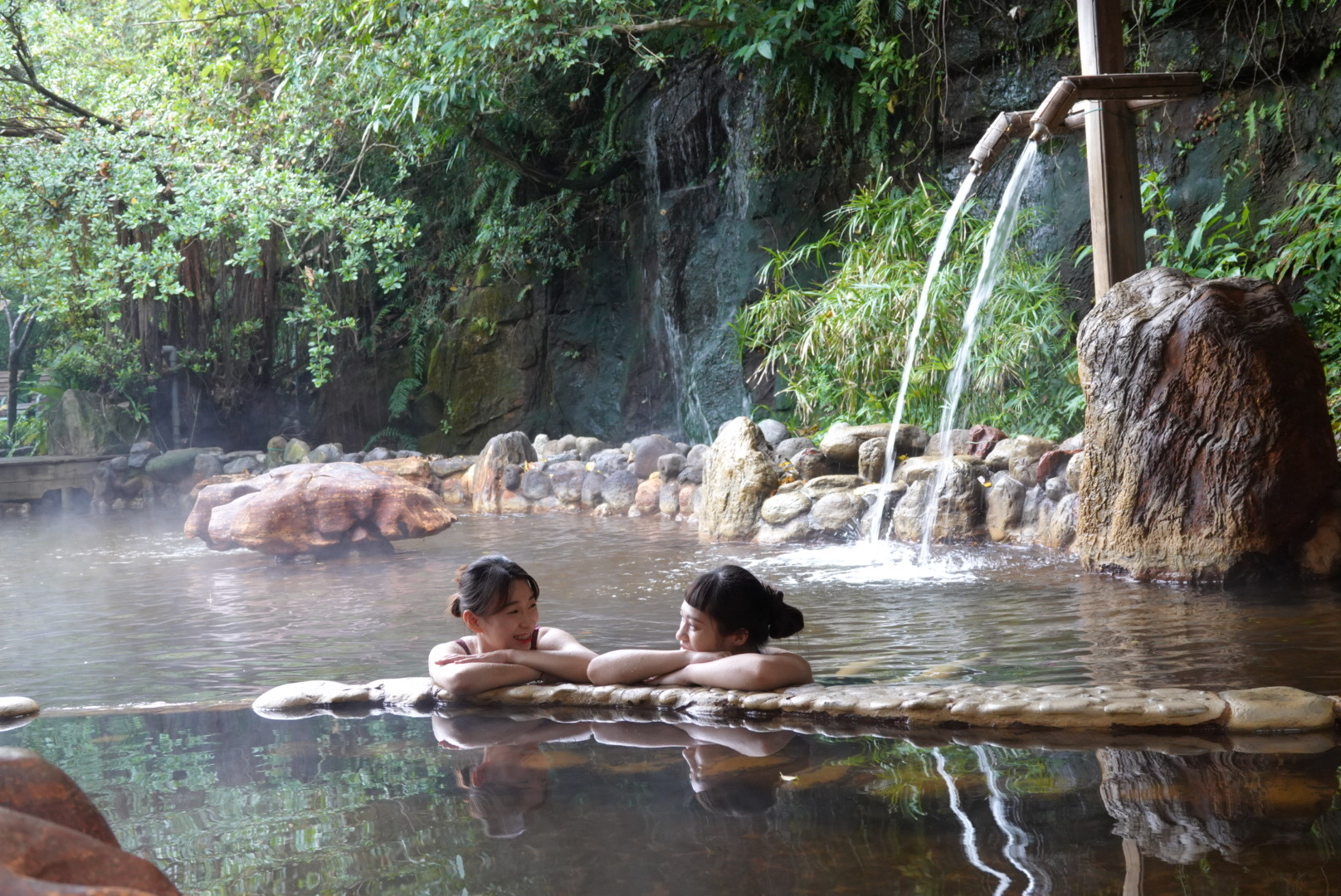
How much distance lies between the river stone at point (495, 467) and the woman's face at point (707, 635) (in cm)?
728

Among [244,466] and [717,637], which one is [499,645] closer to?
[717,637]

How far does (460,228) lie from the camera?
16078mm

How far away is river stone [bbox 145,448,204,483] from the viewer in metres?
13.4

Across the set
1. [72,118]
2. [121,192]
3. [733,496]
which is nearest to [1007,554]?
[733,496]

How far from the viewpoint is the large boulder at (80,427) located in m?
15.0

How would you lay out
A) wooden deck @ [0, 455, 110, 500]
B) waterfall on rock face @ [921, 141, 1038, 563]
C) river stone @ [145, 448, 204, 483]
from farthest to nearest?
1. river stone @ [145, 448, 204, 483]
2. wooden deck @ [0, 455, 110, 500]
3. waterfall on rock face @ [921, 141, 1038, 563]

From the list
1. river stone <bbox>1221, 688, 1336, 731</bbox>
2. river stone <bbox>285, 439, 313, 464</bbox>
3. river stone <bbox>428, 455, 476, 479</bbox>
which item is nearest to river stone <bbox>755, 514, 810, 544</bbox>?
river stone <bbox>1221, 688, 1336, 731</bbox>

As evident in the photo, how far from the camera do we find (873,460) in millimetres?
7402

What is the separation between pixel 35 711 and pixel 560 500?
22.4 feet

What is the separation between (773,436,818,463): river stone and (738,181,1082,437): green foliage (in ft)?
2.51

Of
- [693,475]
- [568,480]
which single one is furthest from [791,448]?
[568,480]

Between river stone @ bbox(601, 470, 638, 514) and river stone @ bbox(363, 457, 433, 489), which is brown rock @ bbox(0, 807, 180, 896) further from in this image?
river stone @ bbox(363, 457, 433, 489)

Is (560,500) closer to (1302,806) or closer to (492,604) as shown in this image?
(492,604)

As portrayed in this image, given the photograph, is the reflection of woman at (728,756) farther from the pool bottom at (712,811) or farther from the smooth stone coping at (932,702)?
the smooth stone coping at (932,702)
